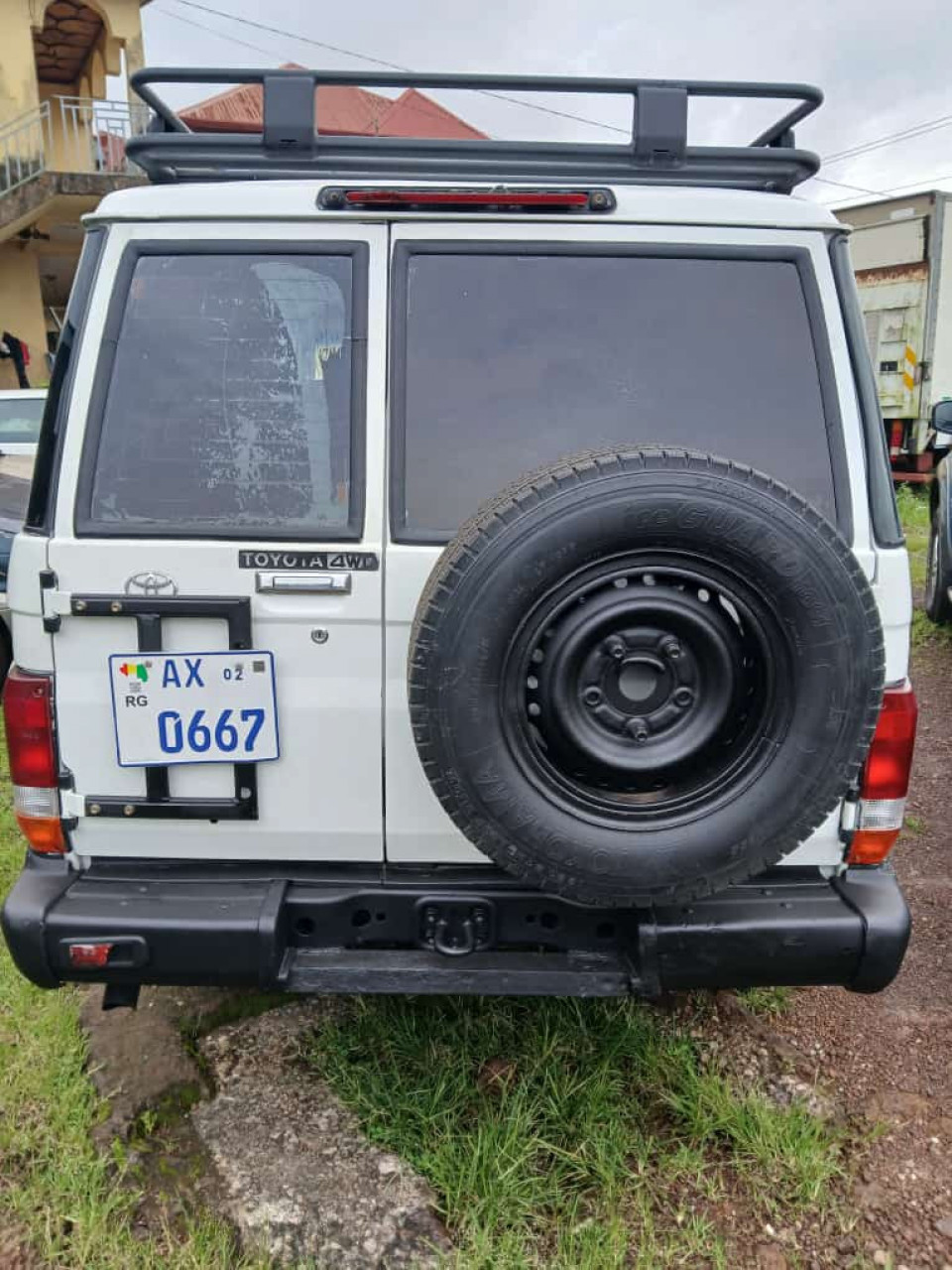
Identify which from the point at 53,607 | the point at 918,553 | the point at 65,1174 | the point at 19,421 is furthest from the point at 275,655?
the point at 918,553

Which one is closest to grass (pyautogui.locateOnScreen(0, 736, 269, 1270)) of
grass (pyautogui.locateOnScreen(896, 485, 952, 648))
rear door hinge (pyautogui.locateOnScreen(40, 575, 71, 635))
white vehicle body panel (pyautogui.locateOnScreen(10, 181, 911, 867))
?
white vehicle body panel (pyautogui.locateOnScreen(10, 181, 911, 867))

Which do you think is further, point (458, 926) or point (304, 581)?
point (458, 926)

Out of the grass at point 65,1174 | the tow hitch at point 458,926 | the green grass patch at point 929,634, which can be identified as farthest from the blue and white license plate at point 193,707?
the green grass patch at point 929,634

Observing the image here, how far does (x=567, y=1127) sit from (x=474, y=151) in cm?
249

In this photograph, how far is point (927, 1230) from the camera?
2.19m

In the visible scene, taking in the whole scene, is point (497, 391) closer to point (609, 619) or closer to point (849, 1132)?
point (609, 619)

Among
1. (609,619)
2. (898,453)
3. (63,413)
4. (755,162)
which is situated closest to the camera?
(609,619)

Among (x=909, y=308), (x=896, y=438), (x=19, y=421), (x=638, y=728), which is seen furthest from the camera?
(x=896, y=438)

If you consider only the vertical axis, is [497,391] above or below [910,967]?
above

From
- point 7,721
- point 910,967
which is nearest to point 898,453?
point 910,967

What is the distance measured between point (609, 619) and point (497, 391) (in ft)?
1.98

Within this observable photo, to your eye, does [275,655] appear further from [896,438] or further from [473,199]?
[896,438]

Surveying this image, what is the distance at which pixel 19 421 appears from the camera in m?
7.29

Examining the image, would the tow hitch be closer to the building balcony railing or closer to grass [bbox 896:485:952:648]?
grass [bbox 896:485:952:648]
